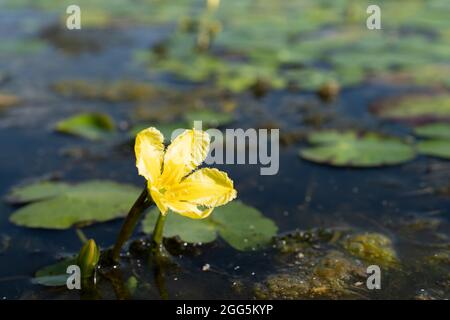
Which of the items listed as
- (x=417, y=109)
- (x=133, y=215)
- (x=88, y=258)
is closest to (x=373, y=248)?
(x=133, y=215)

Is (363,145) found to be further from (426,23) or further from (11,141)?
(426,23)

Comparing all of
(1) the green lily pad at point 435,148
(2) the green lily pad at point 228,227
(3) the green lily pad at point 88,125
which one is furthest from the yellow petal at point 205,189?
(3) the green lily pad at point 88,125

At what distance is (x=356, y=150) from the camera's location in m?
Result: 3.19

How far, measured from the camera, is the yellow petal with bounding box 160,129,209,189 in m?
1.81

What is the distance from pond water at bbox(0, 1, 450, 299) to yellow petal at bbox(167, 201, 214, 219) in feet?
1.33

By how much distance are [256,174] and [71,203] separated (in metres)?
0.98

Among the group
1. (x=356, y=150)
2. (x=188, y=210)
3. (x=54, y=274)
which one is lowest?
(x=54, y=274)

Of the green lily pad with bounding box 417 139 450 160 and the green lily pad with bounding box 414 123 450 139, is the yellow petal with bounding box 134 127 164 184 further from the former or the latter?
the green lily pad with bounding box 414 123 450 139

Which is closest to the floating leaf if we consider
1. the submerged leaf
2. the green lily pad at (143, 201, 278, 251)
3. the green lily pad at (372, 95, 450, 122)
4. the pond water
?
the pond water

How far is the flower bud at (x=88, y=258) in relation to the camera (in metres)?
1.95

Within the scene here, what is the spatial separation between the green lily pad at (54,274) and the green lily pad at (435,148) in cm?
200

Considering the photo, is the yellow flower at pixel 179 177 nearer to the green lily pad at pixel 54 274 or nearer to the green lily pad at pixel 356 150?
the green lily pad at pixel 54 274

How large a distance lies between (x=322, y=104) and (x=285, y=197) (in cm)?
151

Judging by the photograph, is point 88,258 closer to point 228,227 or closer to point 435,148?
point 228,227
